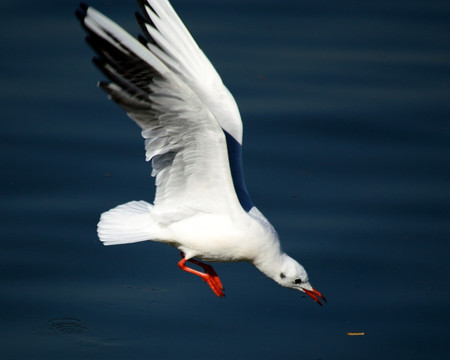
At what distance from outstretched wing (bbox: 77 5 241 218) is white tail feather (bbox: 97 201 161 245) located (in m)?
0.15

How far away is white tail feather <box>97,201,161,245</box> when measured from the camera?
6.75 m

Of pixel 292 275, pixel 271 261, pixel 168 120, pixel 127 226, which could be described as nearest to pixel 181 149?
pixel 168 120

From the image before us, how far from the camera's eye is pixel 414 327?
7.75 meters

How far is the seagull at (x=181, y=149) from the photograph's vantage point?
5.86 metres

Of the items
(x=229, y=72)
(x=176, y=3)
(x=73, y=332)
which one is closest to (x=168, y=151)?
(x=73, y=332)

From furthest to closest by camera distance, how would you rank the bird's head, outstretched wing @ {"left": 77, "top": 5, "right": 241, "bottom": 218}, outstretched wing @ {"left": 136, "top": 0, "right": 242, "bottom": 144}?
1. the bird's head
2. outstretched wing @ {"left": 136, "top": 0, "right": 242, "bottom": 144}
3. outstretched wing @ {"left": 77, "top": 5, "right": 241, "bottom": 218}

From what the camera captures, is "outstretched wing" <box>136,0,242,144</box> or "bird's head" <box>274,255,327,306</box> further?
"bird's head" <box>274,255,327,306</box>

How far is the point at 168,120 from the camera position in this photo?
6.15 metres

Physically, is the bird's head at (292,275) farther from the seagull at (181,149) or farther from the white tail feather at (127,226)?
the white tail feather at (127,226)

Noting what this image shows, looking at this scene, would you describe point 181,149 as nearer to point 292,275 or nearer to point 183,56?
point 183,56

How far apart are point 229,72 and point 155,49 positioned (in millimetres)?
4252

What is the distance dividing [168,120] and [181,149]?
0.29 m

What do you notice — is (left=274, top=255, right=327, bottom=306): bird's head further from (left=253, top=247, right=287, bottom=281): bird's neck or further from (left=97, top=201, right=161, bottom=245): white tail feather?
(left=97, top=201, right=161, bottom=245): white tail feather

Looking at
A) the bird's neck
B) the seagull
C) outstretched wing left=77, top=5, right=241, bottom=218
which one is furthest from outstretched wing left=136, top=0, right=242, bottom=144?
the bird's neck
